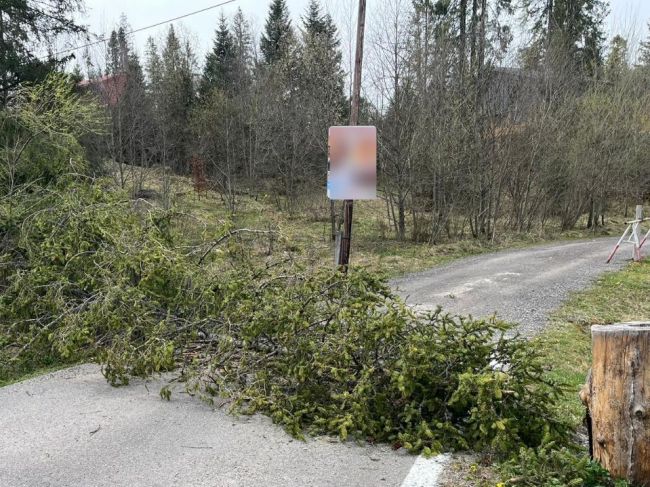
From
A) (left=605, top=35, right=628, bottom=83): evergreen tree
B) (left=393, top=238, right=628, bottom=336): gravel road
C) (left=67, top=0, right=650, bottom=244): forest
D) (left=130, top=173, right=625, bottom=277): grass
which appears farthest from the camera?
(left=605, top=35, right=628, bottom=83): evergreen tree

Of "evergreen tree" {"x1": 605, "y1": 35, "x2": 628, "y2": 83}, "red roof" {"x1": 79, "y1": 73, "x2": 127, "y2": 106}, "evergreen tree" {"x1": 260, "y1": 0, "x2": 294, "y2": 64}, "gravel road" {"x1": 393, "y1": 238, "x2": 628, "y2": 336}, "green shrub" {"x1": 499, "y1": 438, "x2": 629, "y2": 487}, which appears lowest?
"gravel road" {"x1": 393, "y1": 238, "x2": 628, "y2": 336}

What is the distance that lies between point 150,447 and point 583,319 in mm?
6343

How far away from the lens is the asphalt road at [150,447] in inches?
123

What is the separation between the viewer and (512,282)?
10.4 metres

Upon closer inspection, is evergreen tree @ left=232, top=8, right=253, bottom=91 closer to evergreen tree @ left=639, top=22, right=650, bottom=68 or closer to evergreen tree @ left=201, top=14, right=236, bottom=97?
evergreen tree @ left=201, top=14, right=236, bottom=97

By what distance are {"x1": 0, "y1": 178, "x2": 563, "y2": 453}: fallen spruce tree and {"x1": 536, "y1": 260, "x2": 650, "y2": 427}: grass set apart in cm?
44

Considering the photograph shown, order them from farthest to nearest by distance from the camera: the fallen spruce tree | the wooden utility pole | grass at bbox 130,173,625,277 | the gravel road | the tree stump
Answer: grass at bbox 130,173,625,277, the gravel road, the wooden utility pole, the fallen spruce tree, the tree stump

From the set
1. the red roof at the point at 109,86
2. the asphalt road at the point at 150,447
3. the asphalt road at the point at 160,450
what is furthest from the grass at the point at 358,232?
the red roof at the point at 109,86

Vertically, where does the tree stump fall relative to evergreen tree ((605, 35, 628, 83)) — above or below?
below

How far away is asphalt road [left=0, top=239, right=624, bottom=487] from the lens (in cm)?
313

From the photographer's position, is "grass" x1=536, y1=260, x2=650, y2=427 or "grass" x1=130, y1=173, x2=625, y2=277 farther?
"grass" x1=130, y1=173, x2=625, y2=277

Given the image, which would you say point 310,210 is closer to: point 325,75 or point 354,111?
point 325,75

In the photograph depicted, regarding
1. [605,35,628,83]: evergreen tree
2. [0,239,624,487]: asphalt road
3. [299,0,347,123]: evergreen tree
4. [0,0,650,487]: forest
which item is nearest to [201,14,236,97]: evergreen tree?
[0,0,650,487]: forest

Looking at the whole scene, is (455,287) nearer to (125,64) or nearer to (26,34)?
(26,34)
